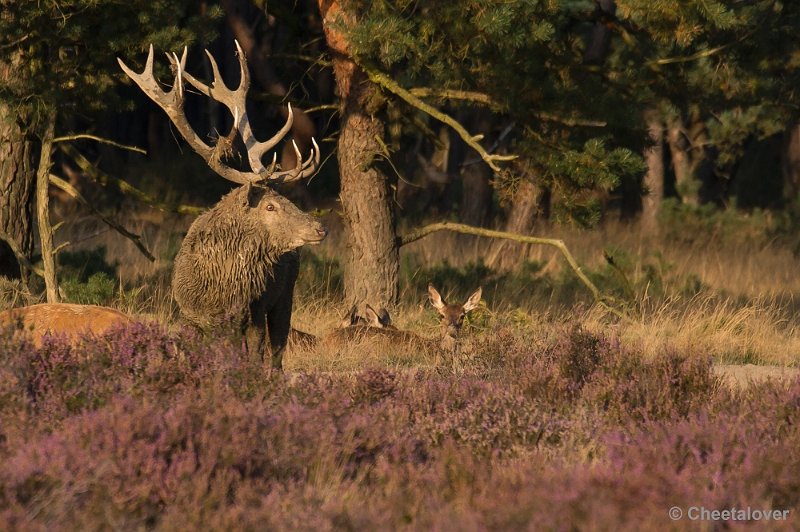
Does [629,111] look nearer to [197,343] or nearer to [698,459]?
[197,343]

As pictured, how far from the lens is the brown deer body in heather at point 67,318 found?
8.89 meters

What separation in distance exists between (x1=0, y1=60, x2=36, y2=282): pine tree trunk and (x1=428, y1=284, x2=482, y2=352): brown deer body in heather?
4270 mm

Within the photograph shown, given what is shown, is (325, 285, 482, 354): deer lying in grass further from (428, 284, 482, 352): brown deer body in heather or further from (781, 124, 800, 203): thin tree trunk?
(781, 124, 800, 203): thin tree trunk

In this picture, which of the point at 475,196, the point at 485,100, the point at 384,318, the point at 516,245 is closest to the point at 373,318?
the point at 384,318

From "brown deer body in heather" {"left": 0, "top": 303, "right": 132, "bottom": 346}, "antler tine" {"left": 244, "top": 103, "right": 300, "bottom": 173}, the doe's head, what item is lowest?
the doe's head

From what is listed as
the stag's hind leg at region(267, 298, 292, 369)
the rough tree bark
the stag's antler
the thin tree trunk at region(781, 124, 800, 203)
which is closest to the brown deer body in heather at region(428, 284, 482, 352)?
the stag's hind leg at region(267, 298, 292, 369)

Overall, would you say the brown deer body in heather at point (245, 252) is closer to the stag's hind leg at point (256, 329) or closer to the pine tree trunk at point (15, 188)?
the stag's hind leg at point (256, 329)

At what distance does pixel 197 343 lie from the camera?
25.8ft

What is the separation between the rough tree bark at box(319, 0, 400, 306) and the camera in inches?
511

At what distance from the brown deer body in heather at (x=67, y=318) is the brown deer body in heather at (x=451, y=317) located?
8.91 ft

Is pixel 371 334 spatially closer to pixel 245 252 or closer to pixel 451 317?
pixel 451 317

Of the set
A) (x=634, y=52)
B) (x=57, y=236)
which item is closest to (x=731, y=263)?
(x=634, y=52)

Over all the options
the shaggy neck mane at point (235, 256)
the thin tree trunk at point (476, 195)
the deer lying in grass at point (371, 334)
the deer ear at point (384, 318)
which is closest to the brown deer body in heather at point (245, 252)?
the shaggy neck mane at point (235, 256)

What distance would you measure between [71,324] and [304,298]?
5.25m
